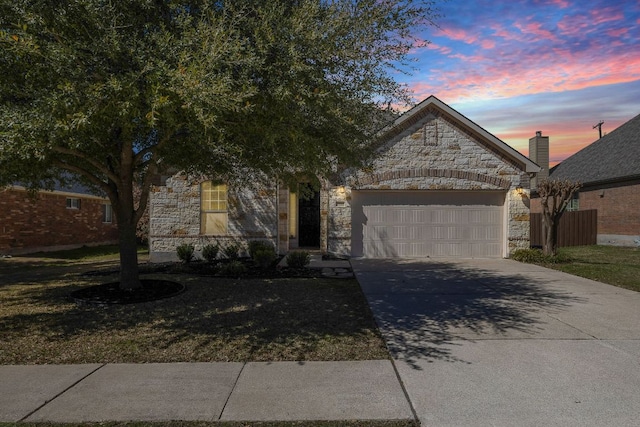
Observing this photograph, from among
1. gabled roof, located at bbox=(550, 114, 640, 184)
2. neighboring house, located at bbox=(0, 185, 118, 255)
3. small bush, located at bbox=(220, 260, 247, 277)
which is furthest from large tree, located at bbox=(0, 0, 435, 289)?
gabled roof, located at bbox=(550, 114, 640, 184)

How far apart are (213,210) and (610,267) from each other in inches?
505

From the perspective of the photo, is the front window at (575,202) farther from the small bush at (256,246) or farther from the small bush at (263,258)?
the small bush at (263,258)

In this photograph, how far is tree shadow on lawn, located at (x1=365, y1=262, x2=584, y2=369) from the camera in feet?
19.3

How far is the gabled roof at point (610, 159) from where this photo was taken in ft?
69.9

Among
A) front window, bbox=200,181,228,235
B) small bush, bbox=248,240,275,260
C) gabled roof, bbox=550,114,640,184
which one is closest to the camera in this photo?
small bush, bbox=248,240,275,260

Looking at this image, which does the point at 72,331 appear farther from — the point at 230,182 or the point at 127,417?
the point at 230,182

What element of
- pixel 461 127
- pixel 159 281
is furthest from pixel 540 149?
pixel 159 281

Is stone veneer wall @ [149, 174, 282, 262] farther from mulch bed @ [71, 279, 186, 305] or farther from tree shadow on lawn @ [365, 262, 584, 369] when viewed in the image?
tree shadow on lawn @ [365, 262, 584, 369]

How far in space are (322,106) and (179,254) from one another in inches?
389

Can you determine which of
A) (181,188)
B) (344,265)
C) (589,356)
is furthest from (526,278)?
(181,188)

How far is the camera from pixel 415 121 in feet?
49.6

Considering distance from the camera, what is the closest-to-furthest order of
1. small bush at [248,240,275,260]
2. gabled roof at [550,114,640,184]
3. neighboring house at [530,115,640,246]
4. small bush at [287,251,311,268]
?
small bush at [287,251,311,268]
small bush at [248,240,275,260]
neighboring house at [530,115,640,246]
gabled roof at [550,114,640,184]

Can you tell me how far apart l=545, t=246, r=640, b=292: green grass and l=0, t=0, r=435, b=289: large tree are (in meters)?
7.53

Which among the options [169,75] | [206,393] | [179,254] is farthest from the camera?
[179,254]
